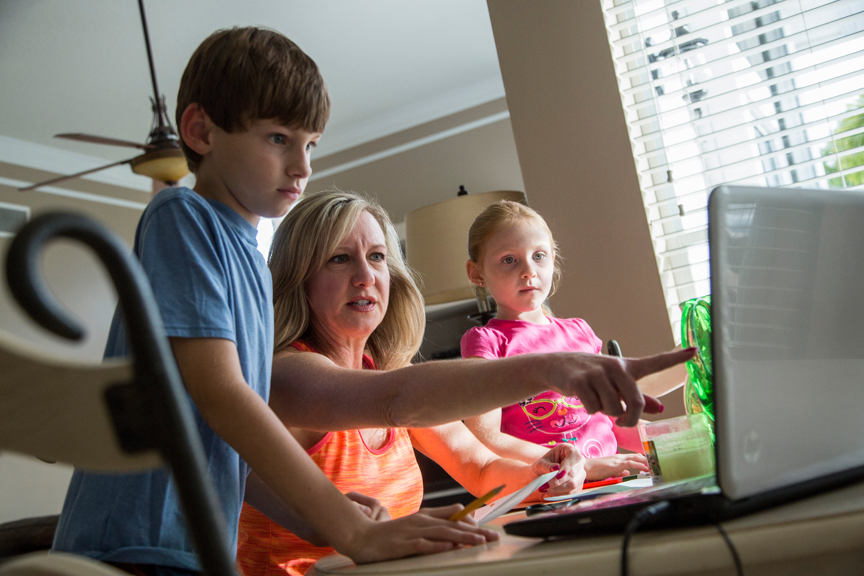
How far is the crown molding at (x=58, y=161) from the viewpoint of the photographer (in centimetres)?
428

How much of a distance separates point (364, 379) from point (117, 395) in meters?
0.48

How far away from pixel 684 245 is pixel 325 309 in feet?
3.78

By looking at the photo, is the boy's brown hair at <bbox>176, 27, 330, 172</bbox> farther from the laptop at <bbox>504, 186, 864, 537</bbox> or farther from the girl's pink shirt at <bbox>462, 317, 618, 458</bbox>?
the girl's pink shirt at <bbox>462, 317, 618, 458</bbox>

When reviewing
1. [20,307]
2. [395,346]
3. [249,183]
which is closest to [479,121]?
[395,346]

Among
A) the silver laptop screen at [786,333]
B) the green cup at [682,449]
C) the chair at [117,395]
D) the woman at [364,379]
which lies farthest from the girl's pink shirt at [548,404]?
the chair at [117,395]

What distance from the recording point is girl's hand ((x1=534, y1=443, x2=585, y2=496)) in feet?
3.23

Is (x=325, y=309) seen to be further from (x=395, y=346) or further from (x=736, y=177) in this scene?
(x=736, y=177)

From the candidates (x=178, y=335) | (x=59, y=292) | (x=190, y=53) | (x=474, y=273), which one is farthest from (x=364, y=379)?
(x=59, y=292)

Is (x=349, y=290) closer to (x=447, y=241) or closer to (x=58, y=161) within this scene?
(x=447, y=241)

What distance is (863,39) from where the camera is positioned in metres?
1.67

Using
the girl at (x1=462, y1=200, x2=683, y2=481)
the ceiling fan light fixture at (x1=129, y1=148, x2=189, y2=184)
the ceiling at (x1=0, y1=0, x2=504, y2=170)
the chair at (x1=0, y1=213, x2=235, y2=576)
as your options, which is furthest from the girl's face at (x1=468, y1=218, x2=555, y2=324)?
the ceiling at (x1=0, y1=0, x2=504, y2=170)

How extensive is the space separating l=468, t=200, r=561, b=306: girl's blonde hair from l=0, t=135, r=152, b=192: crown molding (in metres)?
3.36

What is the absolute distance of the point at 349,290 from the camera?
1.13m

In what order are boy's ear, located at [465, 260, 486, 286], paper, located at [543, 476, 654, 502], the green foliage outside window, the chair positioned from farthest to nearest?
1. boy's ear, located at [465, 260, 486, 286]
2. the green foliage outside window
3. paper, located at [543, 476, 654, 502]
4. the chair
